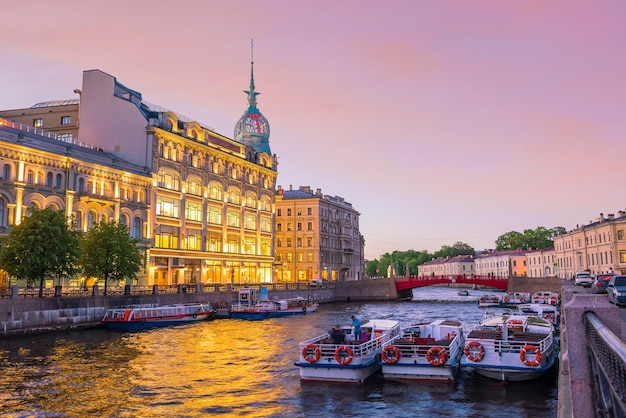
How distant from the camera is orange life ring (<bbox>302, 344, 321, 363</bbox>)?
85.1ft

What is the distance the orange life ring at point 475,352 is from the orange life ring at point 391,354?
3.02 metres

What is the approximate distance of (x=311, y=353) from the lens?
86.6 ft

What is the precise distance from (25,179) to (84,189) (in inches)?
308

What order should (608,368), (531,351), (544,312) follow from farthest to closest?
(544,312) < (531,351) < (608,368)

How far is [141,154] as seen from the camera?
76312 mm

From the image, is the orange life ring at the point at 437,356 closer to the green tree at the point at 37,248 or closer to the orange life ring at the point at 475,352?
the orange life ring at the point at 475,352

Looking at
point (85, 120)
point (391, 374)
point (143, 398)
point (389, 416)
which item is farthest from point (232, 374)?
point (85, 120)

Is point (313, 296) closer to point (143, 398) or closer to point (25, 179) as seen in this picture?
point (25, 179)

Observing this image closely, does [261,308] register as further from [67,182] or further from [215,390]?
[215,390]

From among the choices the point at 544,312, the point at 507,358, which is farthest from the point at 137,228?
the point at 507,358

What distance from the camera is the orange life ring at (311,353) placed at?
2594 cm

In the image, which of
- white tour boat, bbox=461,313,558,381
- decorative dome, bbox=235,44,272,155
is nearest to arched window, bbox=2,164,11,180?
white tour boat, bbox=461,313,558,381

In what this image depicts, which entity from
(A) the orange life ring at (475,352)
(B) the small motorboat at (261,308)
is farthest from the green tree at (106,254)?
(A) the orange life ring at (475,352)

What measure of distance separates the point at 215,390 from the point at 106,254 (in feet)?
118
